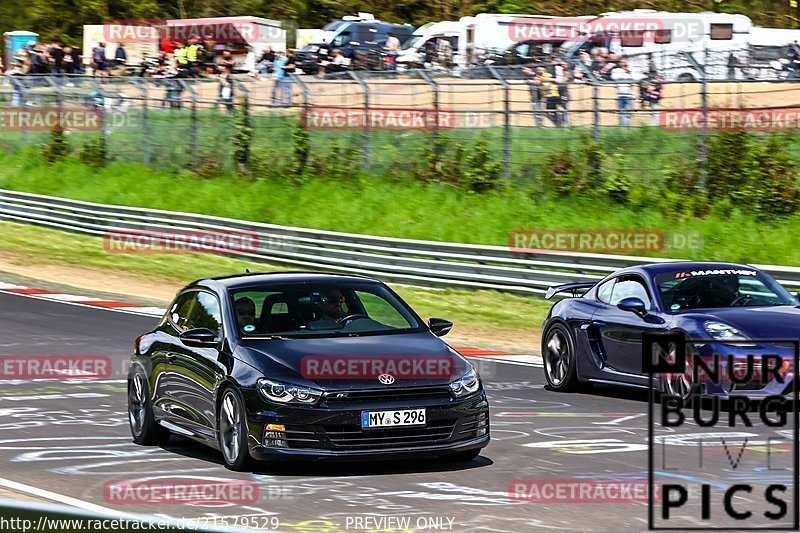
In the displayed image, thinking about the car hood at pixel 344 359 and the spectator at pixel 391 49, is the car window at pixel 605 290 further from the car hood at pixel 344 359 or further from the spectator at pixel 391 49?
the spectator at pixel 391 49

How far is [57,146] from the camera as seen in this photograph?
36531 mm

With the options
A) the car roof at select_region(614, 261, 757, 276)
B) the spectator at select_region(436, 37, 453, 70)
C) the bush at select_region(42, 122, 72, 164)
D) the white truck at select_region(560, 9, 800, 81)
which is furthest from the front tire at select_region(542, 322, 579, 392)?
the bush at select_region(42, 122, 72, 164)

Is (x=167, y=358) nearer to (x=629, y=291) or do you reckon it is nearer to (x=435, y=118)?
(x=629, y=291)

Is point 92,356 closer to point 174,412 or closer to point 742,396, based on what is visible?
point 174,412

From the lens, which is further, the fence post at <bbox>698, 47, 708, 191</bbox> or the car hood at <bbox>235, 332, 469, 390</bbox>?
the fence post at <bbox>698, 47, 708, 191</bbox>

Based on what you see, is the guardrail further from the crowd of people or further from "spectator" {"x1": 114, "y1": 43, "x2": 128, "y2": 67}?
"spectator" {"x1": 114, "y1": 43, "x2": 128, "y2": 67}

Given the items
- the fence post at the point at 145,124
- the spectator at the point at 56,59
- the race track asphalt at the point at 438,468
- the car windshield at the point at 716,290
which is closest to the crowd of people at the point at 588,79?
the fence post at the point at 145,124

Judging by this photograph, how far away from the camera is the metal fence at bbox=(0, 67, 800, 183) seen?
80.9 ft

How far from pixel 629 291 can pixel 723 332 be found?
1.63m

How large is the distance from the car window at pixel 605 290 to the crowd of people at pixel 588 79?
37.0ft

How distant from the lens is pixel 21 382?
14.6 m

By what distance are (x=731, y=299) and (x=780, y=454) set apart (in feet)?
9.49

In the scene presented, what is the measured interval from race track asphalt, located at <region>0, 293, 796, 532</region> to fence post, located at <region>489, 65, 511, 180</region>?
12320 millimetres

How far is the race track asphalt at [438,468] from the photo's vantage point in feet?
24.9
